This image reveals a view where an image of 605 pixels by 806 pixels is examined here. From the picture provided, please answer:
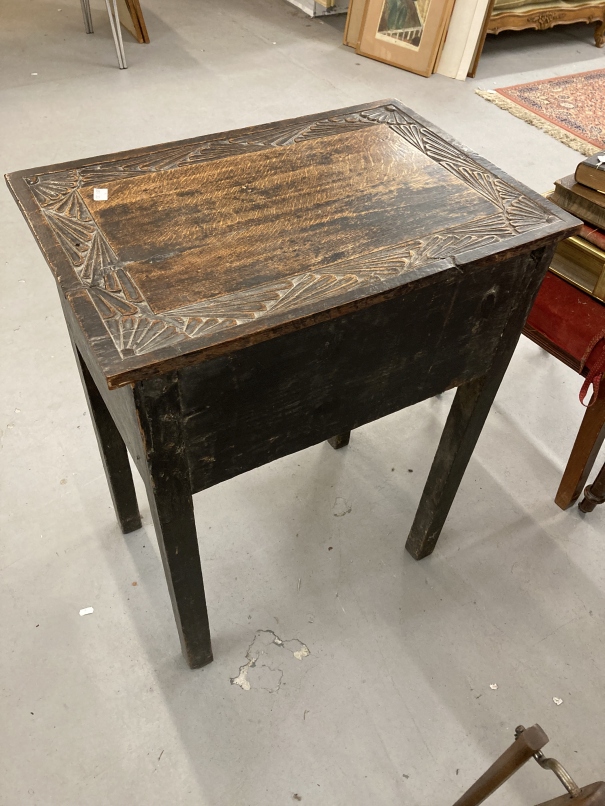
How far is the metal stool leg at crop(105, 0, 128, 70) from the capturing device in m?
3.31

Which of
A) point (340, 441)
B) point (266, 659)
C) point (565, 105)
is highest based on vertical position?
point (565, 105)

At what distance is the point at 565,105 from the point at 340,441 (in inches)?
109

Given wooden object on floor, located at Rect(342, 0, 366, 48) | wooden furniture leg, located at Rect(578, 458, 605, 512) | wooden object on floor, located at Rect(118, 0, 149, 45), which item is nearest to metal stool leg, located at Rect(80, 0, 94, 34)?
wooden object on floor, located at Rect(118, 0, 149, 45)

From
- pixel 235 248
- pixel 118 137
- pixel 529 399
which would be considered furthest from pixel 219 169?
pixel 118 137

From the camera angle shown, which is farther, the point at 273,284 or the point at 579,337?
the point at 579,337

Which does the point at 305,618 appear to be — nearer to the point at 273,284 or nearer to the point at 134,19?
the point at 273,284

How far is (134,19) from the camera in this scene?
3730 mm

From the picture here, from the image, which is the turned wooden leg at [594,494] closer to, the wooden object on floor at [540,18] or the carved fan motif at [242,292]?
the carved fan motif at [242,292]

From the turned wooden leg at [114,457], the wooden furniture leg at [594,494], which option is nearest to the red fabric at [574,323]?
the wooden furniture leg at [594,494]

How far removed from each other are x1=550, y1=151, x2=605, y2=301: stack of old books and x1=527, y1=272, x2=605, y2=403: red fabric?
0.10 feet

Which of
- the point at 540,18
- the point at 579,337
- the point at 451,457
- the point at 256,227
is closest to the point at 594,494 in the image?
the point at 579,337

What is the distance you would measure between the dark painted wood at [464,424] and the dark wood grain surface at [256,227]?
0.36 ft

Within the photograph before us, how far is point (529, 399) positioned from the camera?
2.06 meters

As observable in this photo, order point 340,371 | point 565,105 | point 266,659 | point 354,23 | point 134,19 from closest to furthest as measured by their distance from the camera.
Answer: point 340,371 → point 266,659 → point 565,105 → point 134,19 → point 354,23
